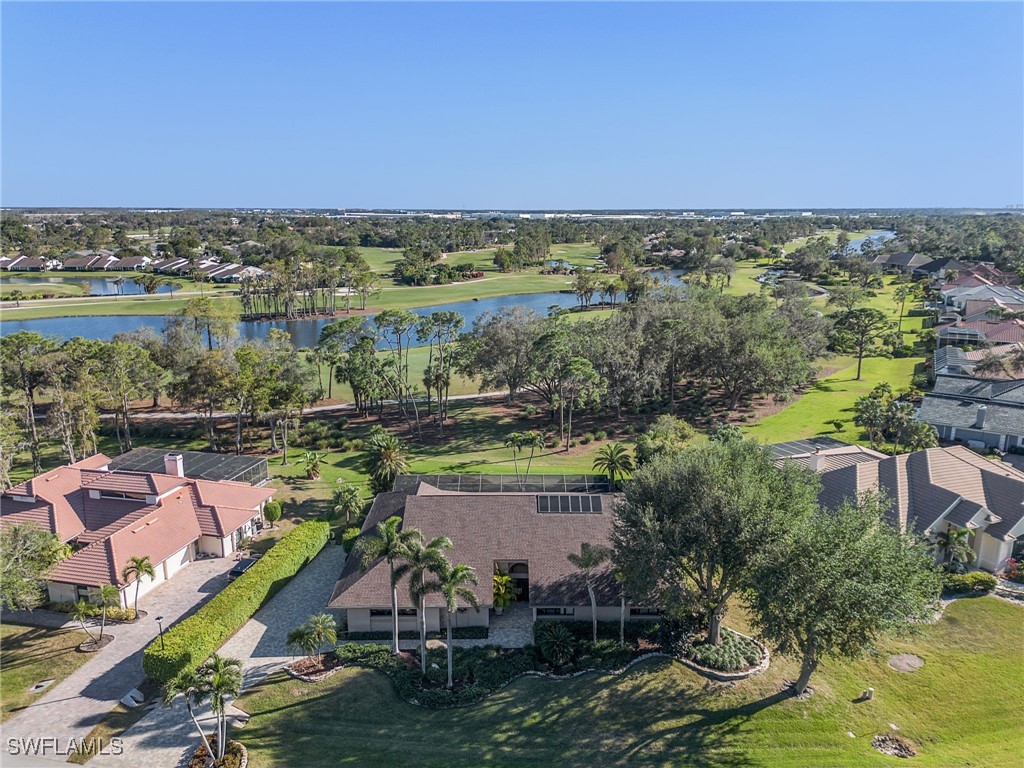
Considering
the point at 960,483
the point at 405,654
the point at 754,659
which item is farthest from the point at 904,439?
the point at 405,654

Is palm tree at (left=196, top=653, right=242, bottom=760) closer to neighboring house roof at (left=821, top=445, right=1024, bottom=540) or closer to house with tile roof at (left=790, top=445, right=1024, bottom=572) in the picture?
house with tile roof at (left=790, top=445, right=1024, bottom=572)

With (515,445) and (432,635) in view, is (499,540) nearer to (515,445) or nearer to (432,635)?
(432,635)

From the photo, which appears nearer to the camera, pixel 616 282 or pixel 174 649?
pixel 174 649

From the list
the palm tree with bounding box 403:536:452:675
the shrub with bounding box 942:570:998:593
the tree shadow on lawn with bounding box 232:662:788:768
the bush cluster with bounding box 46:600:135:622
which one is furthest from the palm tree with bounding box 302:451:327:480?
the shrub with bounding box 942:570:998:593

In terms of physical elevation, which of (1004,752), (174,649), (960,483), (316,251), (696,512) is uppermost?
(316,251)

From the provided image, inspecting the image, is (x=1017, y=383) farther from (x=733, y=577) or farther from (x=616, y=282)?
(x=616, y=282)
